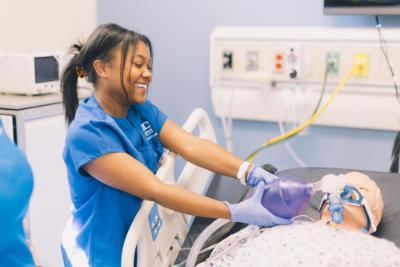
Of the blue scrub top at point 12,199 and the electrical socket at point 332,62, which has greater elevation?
the electrical socket at point 332,62

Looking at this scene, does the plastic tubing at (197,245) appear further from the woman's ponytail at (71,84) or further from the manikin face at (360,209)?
the woman's ponytail at (71,84)

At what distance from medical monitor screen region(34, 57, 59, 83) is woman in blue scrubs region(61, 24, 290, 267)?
2.30 feet

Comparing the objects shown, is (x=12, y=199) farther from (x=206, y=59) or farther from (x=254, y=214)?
(x=206, y=59)

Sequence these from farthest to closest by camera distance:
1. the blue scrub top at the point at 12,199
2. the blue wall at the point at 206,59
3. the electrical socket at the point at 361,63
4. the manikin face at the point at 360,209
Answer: the blue wall at the point at 206,59 → the electrical socket at the point at 361,63 → the manikin face at the point at 360,209 → the blue scrub top at the point at 12,199

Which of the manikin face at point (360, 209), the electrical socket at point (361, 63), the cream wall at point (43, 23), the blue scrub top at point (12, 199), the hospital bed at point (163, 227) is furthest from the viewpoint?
the cream wall at point (43, 23)

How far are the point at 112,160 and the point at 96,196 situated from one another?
149 millimetres

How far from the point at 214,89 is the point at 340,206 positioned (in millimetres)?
1077

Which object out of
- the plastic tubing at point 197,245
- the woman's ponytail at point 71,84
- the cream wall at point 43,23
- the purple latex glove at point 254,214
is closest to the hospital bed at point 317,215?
the plastic tubing at point 197,245

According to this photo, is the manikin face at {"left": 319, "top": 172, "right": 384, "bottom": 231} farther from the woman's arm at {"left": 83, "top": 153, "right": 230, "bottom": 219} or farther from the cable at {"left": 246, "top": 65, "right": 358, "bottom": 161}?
the cable at {"left": 246, "top": 65, "right": 358, "bottom": 161}

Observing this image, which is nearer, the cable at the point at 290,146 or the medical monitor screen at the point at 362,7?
the medical monitor screen at the point at 362,7

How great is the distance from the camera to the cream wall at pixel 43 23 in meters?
2.55

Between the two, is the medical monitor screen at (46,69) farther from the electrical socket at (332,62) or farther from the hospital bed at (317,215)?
the electrical socket at (332,62)

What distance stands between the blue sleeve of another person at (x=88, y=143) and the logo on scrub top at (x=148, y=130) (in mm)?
241

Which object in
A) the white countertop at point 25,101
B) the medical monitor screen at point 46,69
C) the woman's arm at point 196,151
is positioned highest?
the medical monitor screen at point 46,69
